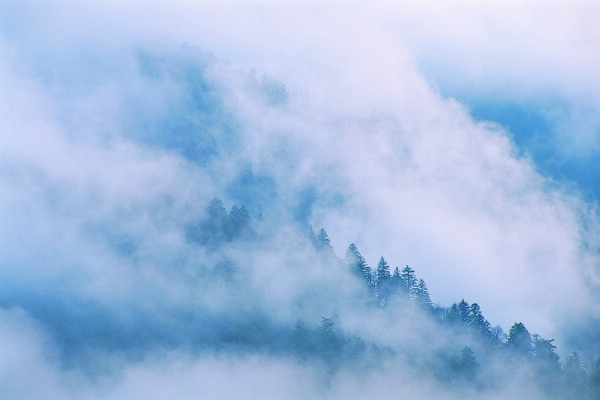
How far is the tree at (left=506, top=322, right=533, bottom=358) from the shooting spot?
7981 cm

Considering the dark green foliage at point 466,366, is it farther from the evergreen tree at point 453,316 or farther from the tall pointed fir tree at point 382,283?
the tall pointed fir tree at point 382,283

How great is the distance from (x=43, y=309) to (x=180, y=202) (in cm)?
2782

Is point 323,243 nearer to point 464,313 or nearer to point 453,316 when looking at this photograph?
point 453,316

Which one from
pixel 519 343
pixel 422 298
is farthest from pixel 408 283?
pixel 519 343

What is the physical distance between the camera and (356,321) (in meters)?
83.2

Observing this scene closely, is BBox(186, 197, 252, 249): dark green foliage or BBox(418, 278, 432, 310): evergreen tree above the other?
BBox(186, 197, 252, 249): dark green foliage

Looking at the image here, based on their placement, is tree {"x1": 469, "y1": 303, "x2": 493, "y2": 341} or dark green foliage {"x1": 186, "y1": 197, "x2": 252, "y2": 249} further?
dark green foliage {"x1": 186, "y1": 197, "x2": 252, "y2": 249}

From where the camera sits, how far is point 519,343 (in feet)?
264

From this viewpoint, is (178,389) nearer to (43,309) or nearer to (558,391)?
(43,309)

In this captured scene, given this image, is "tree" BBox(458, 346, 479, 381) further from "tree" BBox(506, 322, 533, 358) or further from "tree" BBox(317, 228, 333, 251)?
"tree" BBox(317, 228, 333, 251)

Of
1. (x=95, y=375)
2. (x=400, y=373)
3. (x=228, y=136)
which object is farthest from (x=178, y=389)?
(x=228, y=136)

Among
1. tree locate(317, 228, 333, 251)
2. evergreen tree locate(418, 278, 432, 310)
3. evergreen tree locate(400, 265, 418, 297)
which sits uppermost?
tree locate(317, 228, 333, 251)

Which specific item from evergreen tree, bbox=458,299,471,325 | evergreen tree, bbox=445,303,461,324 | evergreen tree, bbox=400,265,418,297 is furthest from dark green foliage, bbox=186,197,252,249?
evergreen tree, bbox=458,299,471,325

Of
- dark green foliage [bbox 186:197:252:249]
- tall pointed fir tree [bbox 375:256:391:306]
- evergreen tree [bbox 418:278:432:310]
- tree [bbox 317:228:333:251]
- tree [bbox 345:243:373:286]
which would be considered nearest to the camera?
evergreen tree [bbox 418:278:432:310]
